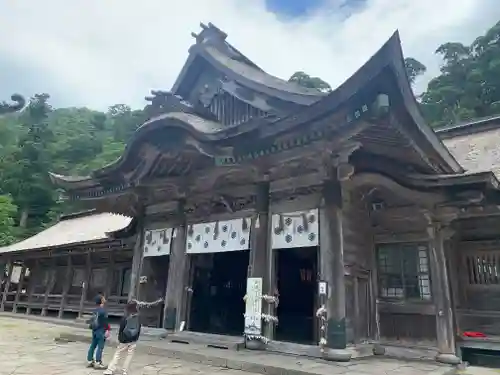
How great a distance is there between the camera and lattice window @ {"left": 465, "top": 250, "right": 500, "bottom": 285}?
8742 millimetres

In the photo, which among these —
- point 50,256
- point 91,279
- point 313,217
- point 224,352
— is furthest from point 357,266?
point 50,256

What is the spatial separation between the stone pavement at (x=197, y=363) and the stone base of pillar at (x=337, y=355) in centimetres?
12

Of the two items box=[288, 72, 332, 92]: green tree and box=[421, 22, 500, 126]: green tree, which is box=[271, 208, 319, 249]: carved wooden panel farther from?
box=[288, 72, 332, 92]: green tree

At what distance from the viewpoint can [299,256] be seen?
1388 centimetres

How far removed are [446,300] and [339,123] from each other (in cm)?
435

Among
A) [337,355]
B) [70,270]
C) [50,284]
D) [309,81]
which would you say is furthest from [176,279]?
[309,81]

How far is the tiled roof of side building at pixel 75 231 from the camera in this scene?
20.8 m

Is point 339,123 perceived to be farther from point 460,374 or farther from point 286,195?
point 460,374

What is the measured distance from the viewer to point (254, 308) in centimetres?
826

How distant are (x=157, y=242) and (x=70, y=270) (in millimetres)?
10516

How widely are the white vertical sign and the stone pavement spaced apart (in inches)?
18.9

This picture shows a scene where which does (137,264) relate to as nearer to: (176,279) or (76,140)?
(176,279)

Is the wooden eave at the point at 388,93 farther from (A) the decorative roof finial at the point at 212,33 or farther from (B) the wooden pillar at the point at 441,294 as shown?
(A) the decorative roof finial at the point at 212,33

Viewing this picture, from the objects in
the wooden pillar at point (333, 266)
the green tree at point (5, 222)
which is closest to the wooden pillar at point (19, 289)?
the green tree at point (5, 222)
